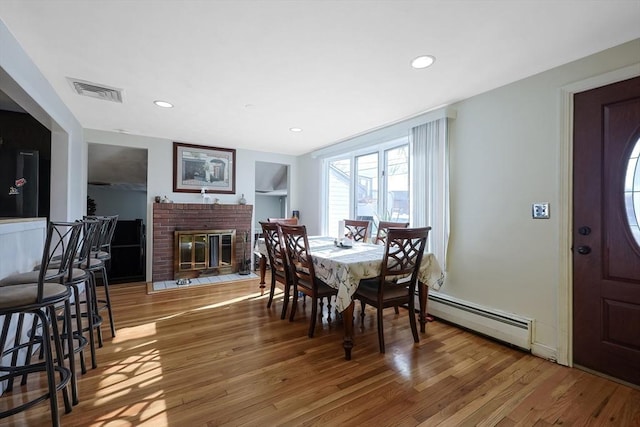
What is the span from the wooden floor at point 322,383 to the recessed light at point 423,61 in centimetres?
225

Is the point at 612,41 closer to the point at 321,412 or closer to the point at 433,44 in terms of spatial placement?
the point at 433,44

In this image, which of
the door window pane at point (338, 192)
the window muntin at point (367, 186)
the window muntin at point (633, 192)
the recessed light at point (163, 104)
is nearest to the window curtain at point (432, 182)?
the window muntin at point (367, 186)

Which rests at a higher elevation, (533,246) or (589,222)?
(589,222)

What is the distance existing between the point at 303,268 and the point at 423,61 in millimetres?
1993

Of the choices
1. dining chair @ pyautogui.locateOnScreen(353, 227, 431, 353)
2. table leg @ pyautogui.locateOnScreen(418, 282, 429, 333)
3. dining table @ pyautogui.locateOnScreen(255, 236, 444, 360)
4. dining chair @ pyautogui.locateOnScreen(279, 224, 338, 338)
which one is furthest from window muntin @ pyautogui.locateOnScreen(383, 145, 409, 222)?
dining chair @ pyautogui.locateOnScreen(279, 224, 338, 338)

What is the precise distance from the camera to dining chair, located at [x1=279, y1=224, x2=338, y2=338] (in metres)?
2.50

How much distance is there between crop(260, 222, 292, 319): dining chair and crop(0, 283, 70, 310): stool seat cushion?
5.59 ft

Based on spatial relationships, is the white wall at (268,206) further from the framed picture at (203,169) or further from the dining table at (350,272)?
the dining table at (350,272)

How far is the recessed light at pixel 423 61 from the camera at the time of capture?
2070 mm

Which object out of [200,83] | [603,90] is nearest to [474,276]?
[603,90]

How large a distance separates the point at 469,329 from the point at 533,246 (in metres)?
0.96

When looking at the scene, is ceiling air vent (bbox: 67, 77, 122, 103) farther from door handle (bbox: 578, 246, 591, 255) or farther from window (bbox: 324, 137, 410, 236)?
door handle (bbox: 578, 246, 591, 255)

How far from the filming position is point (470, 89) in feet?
8.52

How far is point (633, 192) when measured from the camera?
184cm
